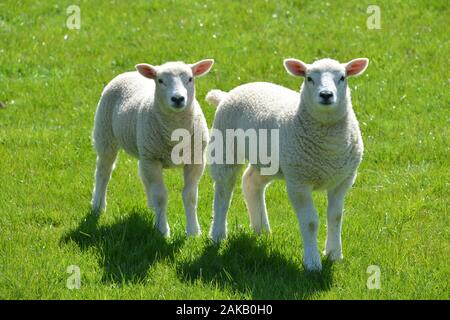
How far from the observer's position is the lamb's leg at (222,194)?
25.1ft

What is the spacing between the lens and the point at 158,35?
44.0 ft

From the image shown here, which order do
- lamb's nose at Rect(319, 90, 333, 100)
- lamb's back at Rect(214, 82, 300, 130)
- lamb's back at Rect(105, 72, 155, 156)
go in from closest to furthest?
lamb's nose at Rect(319, 90, 333, 100), lamb's back at Rect(214, 82, 300, 130), lamb's back at Rect(105, 72, 155, 156)

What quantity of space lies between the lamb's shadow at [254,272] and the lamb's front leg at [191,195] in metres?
0.56

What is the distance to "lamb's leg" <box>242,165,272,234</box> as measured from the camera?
780 centimetres

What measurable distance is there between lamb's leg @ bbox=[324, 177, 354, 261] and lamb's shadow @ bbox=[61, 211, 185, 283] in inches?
50.3

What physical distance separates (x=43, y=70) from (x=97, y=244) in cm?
581

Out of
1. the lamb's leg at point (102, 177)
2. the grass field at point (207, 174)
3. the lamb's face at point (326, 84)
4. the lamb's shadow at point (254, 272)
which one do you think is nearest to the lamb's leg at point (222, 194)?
the grass field at point (207, 174)

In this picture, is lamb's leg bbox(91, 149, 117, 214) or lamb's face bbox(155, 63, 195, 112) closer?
lamb's face bbox(155, 63, 195, 112)

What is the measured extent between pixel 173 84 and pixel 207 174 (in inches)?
93.9

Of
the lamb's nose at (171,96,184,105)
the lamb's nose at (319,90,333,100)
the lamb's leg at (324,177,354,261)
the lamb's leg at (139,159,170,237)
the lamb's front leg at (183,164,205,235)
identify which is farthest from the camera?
the lamb's front leg at (183,164,205,235)

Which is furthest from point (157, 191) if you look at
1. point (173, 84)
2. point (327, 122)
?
point (327, 122)

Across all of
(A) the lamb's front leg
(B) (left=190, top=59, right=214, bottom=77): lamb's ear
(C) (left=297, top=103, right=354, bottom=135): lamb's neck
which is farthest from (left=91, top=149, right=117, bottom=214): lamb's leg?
(C) (left=297, top=103, right=354, bottom=135): lamb's neck

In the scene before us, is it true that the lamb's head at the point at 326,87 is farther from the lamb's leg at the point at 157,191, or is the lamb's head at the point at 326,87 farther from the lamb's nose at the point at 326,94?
the lamb's leg at the point at 157,191

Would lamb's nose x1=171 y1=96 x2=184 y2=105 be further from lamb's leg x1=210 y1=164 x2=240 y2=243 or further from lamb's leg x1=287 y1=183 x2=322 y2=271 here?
lamb's leg x1=287 y1=183 x2=322 y2=271
